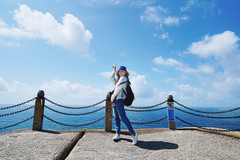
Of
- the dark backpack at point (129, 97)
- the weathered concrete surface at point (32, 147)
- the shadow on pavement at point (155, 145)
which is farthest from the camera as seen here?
the dark backpack at point (129, 97)

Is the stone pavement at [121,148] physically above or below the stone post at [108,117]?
below

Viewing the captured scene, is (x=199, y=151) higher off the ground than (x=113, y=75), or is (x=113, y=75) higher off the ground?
(x=113, y=75)

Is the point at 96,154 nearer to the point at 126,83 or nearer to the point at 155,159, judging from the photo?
the point at 155,159

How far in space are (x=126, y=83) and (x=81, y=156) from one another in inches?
79.9

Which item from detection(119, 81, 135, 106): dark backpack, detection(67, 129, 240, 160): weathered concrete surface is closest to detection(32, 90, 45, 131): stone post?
detection(67, 129, 240, 160): weathered concrete surface

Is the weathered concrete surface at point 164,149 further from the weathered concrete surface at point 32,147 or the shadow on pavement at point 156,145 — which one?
the weathered concrete surface at point 32,147

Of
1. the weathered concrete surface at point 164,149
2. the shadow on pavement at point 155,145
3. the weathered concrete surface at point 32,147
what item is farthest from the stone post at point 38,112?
the shadow on pavement at point 155,145

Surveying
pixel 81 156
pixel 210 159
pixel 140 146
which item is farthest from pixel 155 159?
pixel 81 156

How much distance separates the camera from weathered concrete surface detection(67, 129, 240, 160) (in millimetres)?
2939

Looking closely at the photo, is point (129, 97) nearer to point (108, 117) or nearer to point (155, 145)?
point (155, 145)

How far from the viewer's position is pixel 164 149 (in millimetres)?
3322

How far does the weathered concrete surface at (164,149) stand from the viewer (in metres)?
2.94

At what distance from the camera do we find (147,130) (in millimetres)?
5590

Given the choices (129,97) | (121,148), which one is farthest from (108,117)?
(121,148)
